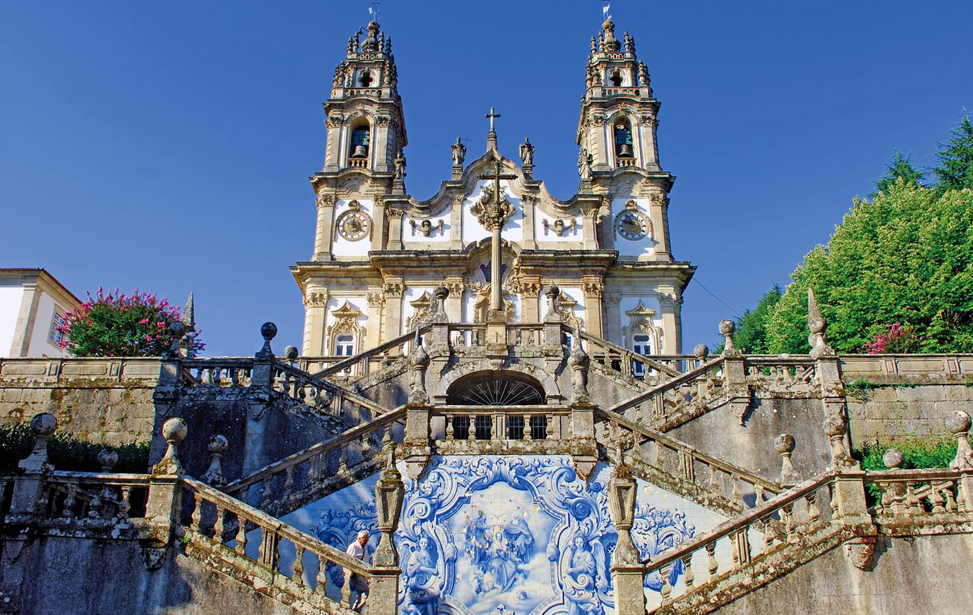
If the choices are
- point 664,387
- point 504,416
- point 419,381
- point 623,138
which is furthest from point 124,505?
point 623,138

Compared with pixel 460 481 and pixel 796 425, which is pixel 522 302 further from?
pixel 460 481

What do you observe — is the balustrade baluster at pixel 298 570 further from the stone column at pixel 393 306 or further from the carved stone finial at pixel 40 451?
the stone column at pixel 393 306

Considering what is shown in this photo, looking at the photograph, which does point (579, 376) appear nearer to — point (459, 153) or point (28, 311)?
point (459, 153)

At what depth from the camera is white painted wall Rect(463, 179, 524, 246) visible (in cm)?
3053

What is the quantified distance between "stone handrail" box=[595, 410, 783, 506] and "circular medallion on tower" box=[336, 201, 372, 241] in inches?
835

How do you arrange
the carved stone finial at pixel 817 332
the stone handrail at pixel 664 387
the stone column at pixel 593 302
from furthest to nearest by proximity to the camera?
the stone column at pixel 593 302 < the carved stone finial at pixel 817 332 < the stone handrail at pixel 664 387

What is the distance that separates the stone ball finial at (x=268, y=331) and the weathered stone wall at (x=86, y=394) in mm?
4874

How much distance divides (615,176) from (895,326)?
13.1 meters

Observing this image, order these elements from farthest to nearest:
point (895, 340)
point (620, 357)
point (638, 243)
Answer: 1. point (638, 243)
2. point (895, 340)
3. point (620, 357)

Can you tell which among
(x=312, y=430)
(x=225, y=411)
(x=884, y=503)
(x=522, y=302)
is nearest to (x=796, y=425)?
(x=884, y=503)

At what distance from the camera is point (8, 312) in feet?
109

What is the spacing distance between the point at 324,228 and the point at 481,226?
20.5 ft

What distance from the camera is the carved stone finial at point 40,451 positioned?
→ 967cm

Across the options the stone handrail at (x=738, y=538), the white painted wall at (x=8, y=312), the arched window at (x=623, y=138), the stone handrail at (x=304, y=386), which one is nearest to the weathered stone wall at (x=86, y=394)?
the stone handrail at (x=304, y=386)
